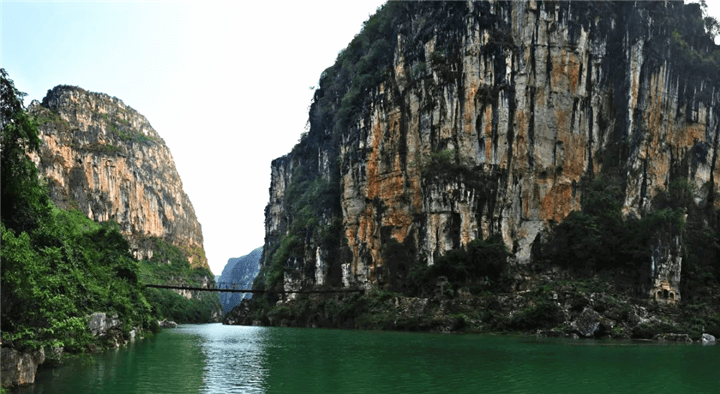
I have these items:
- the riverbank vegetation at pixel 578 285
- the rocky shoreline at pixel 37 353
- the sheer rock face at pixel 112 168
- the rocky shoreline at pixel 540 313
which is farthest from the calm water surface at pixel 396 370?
the sheer rock face at pixel 112 168

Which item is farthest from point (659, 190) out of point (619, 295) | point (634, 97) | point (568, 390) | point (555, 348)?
point (568, 390)

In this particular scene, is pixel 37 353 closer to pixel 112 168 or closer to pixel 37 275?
pixel 37 275

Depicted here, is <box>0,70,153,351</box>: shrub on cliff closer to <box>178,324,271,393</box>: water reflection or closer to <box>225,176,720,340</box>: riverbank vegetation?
<box>178,324,271,393</box>: water reflection

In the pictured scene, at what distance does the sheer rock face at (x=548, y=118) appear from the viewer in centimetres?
5403

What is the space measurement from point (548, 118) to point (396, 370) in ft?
134

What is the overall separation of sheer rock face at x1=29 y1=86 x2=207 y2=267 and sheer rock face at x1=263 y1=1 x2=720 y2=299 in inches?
2236

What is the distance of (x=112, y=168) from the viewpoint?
108250 mm

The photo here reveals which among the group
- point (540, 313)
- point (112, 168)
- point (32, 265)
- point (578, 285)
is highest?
point (112, 168)

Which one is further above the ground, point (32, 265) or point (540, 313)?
point (32, 265)

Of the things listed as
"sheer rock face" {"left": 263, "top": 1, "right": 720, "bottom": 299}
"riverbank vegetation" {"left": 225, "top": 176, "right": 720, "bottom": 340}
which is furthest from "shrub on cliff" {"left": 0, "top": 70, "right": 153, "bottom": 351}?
"sheer rock face" {"left": 263, "top": 1, "right": 720, "bottom": 299}

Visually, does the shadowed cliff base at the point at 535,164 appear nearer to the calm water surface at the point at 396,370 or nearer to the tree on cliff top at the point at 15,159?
the calm water surface at the point at 396,370

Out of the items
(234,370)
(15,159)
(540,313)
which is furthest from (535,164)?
(15,159)

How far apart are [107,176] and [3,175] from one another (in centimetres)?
9526

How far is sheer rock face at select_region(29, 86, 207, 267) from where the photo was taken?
94.4m
